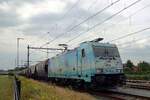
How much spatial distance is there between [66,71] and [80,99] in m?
12.7

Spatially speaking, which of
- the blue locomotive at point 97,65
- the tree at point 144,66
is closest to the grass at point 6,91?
the blue locomotive at point 97,65

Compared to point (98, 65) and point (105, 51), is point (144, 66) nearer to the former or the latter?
point (105, 51)

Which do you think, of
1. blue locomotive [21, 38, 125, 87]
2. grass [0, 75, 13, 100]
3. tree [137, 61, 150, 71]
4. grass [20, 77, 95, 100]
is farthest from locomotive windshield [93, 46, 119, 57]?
tree [137, 61, 150, 71]

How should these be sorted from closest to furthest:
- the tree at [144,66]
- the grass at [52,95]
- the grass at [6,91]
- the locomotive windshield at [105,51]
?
1. the grass at [52,95]
2. the grass at [6,91]
3. the locomotive windshield at [105,51]
4. the tree at [144,66]

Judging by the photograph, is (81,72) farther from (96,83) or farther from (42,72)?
(42,72)

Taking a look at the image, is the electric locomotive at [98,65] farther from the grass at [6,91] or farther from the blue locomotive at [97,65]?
the grass at [6,91]

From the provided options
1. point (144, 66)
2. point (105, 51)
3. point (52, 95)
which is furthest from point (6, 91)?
point (144, 66)

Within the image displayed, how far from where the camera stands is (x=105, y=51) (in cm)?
2292

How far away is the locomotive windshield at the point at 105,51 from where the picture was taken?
2253 cm

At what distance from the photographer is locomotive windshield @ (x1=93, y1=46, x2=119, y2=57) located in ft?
73.9

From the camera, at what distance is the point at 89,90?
2439 cm

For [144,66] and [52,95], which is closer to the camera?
[52,95]

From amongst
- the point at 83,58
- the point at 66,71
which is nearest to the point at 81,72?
the point at 83,58

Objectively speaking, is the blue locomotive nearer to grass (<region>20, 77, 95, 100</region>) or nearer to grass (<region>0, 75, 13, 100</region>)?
grass (<region>20, 77, 95, 100</region>)
